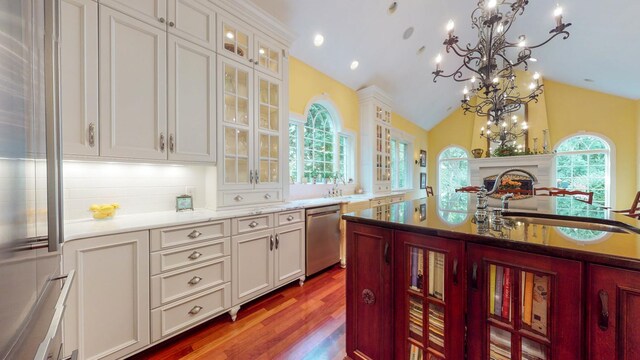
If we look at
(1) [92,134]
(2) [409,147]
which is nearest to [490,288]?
(1) [92,134]

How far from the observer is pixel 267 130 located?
263cm

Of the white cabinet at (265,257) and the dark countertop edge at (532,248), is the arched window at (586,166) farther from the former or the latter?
the dark countertop edge at (532,248)

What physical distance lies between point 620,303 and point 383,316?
35.3 inches

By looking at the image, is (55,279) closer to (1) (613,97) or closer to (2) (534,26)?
(2) (534,26)

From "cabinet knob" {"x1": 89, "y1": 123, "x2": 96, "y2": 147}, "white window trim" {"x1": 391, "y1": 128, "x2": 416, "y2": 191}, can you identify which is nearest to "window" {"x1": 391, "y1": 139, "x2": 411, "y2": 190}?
"white window trim" {"x1": 391, "y1": 128, "x2": 416, "y2": 191}

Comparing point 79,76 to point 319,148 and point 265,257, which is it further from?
point 319,148

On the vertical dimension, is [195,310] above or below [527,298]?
below

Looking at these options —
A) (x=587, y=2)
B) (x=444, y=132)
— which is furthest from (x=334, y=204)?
(x=444, y=132)

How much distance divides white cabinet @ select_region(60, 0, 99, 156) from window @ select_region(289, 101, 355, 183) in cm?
217

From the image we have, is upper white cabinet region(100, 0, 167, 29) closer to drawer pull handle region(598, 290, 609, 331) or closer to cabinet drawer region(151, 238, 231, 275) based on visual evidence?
cabinet drawer region(151, 238, 231, 275)

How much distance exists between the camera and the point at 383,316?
4.30 ft

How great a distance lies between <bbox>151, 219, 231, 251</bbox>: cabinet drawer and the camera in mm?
1649

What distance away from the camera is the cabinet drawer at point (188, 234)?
1.65m

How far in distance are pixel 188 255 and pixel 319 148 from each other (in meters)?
2.64
